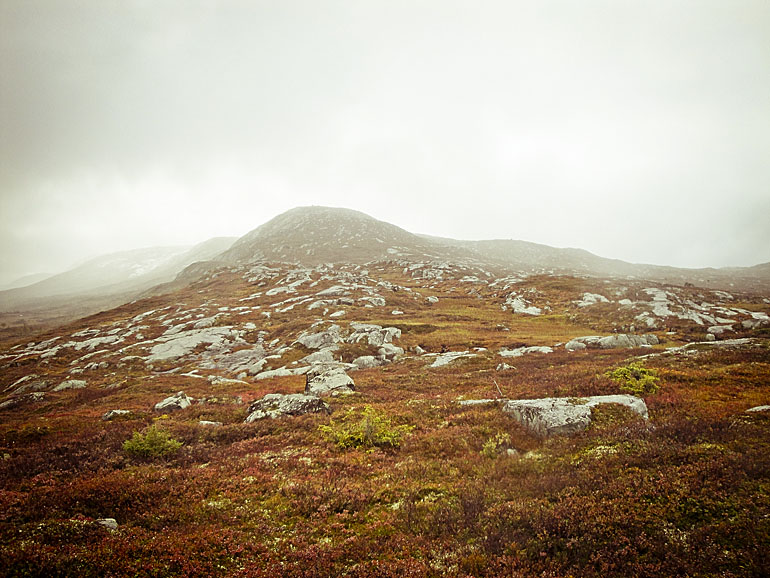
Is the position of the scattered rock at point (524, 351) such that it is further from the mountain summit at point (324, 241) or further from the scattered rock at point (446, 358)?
the mountain summit at point (324, 241)

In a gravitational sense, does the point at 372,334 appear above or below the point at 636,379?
below

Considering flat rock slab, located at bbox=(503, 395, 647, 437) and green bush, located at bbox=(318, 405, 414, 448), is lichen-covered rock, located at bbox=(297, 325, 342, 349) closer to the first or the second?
green bush, located at bbox=(318, 405, 414, 448)

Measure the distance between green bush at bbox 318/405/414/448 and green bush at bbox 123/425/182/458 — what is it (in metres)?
6.34

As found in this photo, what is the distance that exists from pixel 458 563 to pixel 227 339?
4266cm

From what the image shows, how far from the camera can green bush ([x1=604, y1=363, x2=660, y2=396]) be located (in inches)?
598

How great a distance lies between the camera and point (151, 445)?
1320 cm

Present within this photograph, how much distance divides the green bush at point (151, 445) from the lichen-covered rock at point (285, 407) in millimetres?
3880

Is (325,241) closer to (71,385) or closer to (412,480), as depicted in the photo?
(71,385)

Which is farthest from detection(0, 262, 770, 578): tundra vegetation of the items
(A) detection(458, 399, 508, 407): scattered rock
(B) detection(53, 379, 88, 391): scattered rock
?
(B) detection(53, 379, 88, 391): scattered rock

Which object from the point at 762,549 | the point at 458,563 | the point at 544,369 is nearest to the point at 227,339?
the point at 544,369

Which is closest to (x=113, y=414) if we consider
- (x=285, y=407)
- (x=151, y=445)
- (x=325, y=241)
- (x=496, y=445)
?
(x=151, y=445)

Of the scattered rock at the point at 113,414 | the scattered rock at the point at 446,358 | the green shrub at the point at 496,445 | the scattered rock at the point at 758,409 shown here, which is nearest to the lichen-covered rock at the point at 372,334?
the scattered rock at the point at 446,358

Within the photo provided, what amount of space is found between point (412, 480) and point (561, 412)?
7.12 metres

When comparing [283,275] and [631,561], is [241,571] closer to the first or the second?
[631,561]
